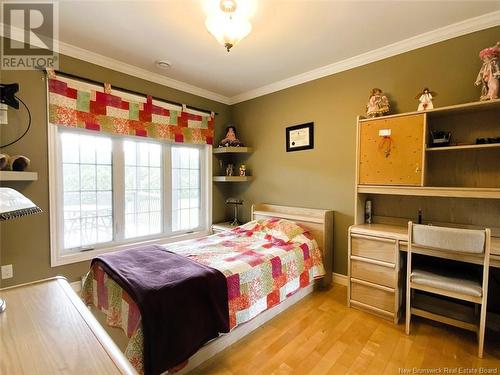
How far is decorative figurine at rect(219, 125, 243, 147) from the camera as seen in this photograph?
381 cm

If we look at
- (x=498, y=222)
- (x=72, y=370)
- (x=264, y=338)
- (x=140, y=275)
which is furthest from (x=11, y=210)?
(x=498, y=222)

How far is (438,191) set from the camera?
6.60ft

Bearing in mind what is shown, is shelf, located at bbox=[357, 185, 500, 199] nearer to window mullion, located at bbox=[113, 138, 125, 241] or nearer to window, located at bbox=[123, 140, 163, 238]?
window, located at bbox=[123, 140, 163, 238]

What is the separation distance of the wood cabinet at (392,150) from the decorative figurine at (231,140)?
6.22ft

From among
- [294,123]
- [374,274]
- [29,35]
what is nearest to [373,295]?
[374,274]

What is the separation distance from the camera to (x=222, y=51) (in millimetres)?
2590

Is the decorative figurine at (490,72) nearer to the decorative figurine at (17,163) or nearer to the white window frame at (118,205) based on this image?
the white window frame at (118,205)

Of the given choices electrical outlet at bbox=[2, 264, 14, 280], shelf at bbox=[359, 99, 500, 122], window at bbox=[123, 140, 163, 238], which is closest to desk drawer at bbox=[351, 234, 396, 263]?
shelf at bbox=[359, 99, 500, 122]

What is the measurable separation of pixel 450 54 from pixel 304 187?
1.93 meters

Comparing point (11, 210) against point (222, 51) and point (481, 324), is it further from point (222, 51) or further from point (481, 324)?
point (481, 324)

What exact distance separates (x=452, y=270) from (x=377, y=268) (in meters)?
0.57

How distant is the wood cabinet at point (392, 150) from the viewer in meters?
2.11

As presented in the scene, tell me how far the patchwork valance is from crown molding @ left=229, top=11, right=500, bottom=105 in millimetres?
1260

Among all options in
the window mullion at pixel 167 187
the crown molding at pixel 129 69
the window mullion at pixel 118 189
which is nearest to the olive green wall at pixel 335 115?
the crown molding at pixel 129 69
